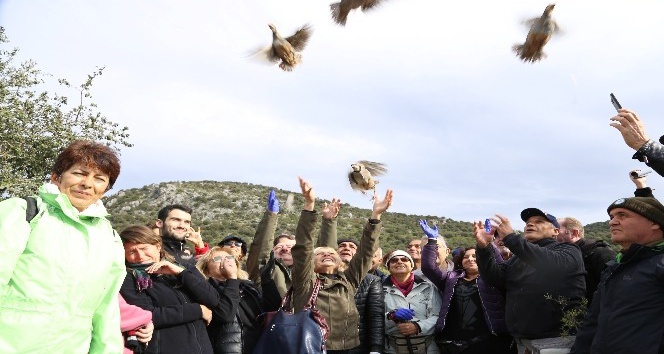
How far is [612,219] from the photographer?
14.1 feet

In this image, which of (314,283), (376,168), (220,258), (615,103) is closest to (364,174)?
(376,168)

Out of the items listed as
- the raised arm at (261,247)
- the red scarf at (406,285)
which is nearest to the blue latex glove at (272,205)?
the raised arm at (261,247)

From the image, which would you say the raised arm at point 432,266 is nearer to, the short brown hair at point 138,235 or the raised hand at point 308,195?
the raised hand at point 308,195

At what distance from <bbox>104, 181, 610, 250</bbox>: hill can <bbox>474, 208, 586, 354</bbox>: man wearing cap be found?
26.1m

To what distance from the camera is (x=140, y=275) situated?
164 inches

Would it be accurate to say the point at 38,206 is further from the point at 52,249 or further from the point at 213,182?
the point at 213,182

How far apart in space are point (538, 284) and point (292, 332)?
6.88ft

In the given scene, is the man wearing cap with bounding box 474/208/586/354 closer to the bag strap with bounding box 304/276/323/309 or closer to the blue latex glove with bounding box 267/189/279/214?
the bag strap with bounding box 304/276/323/309

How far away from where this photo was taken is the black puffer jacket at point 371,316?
5.95 meters

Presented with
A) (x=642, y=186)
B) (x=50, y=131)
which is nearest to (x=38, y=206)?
(x=642, y=186)

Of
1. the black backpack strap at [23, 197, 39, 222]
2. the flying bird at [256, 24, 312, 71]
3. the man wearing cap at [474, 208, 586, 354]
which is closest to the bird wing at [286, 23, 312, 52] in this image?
the flying bird at [256, 24, 312, 71]

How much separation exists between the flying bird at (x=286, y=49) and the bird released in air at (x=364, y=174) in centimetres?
142

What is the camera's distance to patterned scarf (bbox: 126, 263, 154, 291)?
416 centimetres

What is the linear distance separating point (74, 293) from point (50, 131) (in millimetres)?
17060
